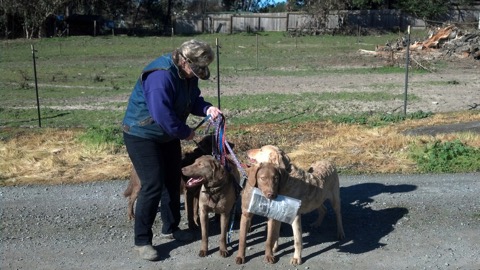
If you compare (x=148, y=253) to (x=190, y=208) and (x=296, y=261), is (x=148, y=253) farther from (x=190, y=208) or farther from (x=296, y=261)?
(x=296, y=261)

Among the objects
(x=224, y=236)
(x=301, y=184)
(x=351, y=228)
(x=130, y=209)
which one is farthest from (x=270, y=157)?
(x=130, y=209)

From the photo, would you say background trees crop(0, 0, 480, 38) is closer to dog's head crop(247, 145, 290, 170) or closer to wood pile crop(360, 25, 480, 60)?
wood pile crop(360, 25, 480, 60)

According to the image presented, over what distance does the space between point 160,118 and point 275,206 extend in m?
1.28

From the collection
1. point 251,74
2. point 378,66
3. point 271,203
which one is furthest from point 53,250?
point 378,66

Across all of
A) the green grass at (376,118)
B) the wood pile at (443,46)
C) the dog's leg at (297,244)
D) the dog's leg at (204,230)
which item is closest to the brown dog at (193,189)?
the dog's leg at (204,230)

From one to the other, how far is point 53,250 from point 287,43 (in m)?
34.0

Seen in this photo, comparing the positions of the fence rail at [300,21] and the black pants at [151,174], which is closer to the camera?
the black pants at [151,174]

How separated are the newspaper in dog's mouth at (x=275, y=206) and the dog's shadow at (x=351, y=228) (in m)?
0.61

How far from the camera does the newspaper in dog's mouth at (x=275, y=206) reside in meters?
5.12

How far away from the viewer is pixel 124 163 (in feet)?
29.7

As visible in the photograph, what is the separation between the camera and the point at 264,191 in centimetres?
507

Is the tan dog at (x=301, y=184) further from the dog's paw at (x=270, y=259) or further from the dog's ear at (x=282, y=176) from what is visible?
the dog's paw at (x=270, y=259)

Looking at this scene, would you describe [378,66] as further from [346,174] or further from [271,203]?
[271,203]

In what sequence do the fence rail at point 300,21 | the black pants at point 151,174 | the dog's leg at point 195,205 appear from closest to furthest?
1. the black pants at point 151,174
2. the dog's leg at point 195,205
3. the fence rail at point 300,21
